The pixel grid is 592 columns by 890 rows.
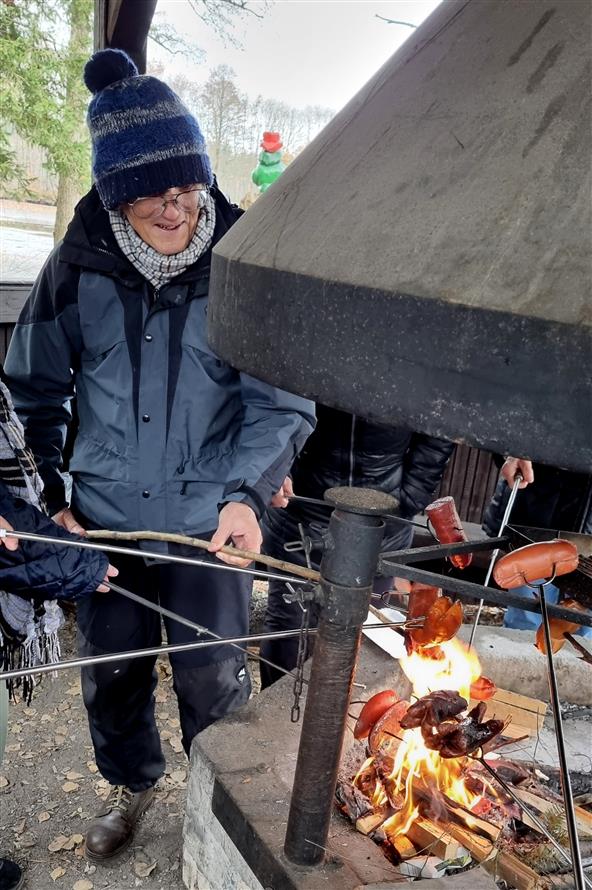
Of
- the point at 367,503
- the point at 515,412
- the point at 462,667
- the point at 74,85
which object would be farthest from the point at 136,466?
the point at 74,85

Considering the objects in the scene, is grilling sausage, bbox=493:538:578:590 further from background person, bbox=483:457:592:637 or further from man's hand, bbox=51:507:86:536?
background person, bbox=483:457:592:637

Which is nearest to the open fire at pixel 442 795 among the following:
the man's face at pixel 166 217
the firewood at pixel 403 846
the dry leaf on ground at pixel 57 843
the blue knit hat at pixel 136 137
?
the firewood at pixel 403 846

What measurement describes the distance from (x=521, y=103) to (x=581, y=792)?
2581mm

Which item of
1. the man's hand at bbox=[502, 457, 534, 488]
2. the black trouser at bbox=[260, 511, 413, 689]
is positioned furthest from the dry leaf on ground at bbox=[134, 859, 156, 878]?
the man's hand at bbox=[502, 457, 534, 488]

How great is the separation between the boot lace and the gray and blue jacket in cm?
120

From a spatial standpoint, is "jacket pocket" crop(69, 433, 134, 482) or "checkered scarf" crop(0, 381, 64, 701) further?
"jacket pocket" crop(69, 433, 134, 482)

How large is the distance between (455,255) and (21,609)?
205 cm

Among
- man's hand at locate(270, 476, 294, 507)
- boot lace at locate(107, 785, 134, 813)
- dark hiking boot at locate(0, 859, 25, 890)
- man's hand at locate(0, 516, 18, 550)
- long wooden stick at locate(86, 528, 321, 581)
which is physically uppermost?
long wooden stick at locate(86, 528, 321, 581)

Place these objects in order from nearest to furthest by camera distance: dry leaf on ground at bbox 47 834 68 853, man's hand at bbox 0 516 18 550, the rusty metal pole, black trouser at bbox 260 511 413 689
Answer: the rusty metal pole → man's hand at bbox 0 516 18 550 → dry leaf on ground at bbox 47 834 68 853 → black trouser at bbox 260 511 413 689

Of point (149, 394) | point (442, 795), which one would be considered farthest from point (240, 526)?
point (442, 795)

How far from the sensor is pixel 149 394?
7.91 ft

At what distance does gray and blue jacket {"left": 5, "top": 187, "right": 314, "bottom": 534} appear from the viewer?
7.89 ft

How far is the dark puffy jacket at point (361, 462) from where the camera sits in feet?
10.1

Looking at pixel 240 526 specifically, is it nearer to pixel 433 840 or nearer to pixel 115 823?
pixel 433 840
